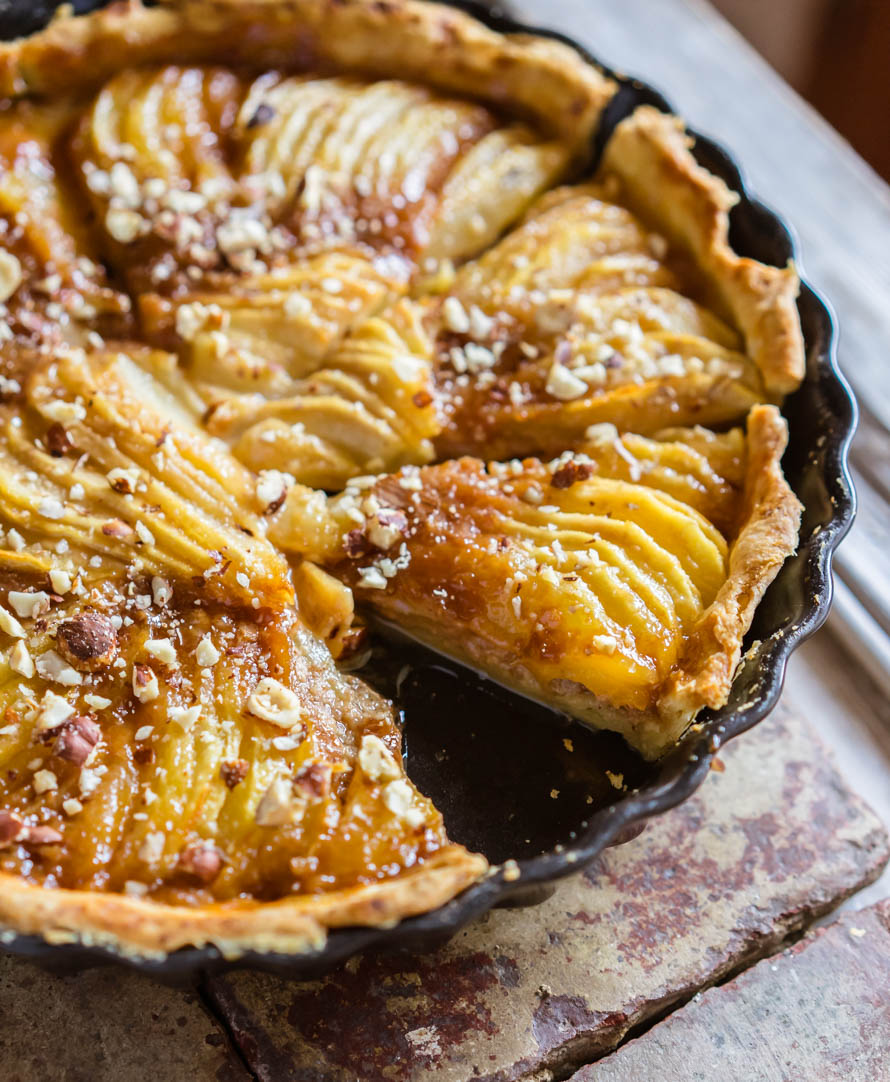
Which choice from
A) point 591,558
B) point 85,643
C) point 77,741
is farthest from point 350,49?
point 77,741

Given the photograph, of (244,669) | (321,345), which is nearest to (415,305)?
(321,345)

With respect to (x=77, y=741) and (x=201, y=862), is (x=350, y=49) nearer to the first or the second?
(x=77, y=741)

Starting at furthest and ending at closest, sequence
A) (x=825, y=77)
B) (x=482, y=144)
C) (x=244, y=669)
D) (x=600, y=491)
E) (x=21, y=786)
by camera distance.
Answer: (x=825, y=77)
(x=482, y=144)
(x=600, y=491)
(x=244, y=669)
(x=21, y=786)

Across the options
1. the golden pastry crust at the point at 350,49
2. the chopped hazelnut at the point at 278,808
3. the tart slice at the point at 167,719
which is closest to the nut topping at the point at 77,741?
the tart slice at the point at 167,719

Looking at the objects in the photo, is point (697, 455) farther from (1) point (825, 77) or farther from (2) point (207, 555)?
(1) point (825, 77)

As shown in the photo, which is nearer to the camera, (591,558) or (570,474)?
(591,558)

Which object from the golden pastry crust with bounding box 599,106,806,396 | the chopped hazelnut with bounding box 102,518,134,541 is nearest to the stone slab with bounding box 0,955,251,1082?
the chopped hazelnut with bounding box 102,518,134,541
